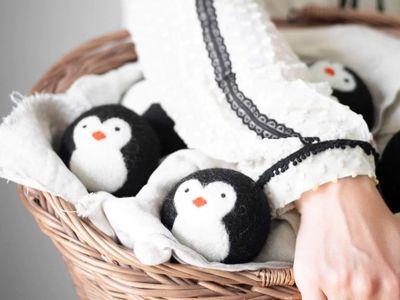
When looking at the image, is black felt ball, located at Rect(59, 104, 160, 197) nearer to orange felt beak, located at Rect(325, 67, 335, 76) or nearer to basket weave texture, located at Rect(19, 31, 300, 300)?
basket weave texture, located at Rect(19, 31, 300, 300)

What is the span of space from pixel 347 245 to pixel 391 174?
0.70 ft

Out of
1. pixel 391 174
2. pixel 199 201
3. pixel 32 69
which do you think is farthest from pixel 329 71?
pixel 32 69

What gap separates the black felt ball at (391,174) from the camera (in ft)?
2.32

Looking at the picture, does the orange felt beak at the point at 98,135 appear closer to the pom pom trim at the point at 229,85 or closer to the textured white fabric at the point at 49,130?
the textured white fabric at the point at 49,130

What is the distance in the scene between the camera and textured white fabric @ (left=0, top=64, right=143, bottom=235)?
625 millimetres

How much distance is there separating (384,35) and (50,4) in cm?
64

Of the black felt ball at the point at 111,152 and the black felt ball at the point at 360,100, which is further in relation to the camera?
the black felt ball at the point at 360,100

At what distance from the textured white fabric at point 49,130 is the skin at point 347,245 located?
21 centimetres

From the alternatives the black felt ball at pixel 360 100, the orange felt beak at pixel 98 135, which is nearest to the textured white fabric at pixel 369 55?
the black felt ball at pixel 360 100

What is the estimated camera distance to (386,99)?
0.85 m

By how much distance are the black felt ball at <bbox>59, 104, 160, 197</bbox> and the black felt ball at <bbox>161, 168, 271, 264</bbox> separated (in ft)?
0.30

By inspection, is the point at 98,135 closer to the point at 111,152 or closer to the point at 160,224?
the point at 111,152

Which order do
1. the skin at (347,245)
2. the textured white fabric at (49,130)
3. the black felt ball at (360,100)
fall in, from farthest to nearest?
1. the black felt ball at (360,100)
2. the textured white fabric at (49,130)
3. the skin at (347,245)

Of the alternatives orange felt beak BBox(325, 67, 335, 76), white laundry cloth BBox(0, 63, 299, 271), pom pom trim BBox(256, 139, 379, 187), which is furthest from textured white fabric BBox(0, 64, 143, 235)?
orange felt beak BBox(325, 67, 335, 76)
